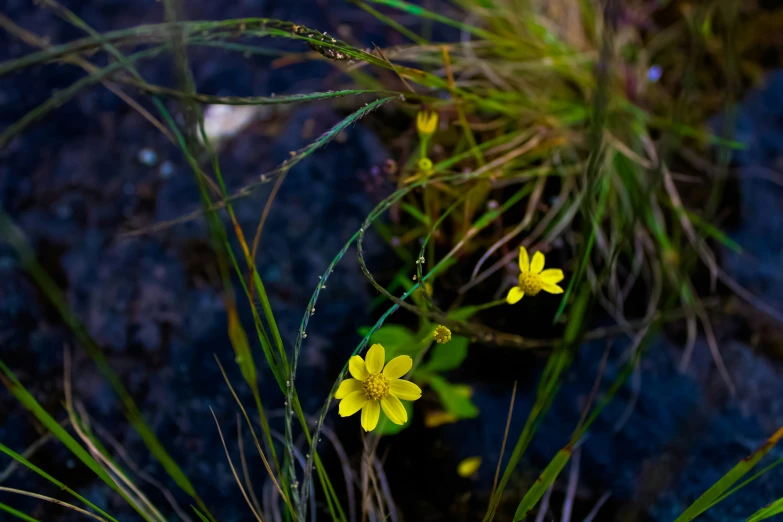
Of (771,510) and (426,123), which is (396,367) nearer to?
(426,123)

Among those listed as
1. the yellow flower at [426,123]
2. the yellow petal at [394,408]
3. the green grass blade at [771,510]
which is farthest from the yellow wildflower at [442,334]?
the green grass blade at [771,510]

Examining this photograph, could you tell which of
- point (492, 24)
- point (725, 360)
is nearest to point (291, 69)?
point (492, 24)

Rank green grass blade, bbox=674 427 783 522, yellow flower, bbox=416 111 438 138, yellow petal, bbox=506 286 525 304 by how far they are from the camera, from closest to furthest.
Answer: green grass blade, bbox=674 427 783 522
yellow petal, bbox=506 286 525 304
yellow flower, bbox=416 111 438 138

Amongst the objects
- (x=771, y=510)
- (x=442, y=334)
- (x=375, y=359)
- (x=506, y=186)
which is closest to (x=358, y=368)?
(x=375, y=359)

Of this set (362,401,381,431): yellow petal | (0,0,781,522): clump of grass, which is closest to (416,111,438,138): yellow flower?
(0,0,781,522): clump of grass

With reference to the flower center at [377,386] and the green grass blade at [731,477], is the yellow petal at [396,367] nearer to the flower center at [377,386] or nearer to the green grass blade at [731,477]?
the flower center at [377,386]

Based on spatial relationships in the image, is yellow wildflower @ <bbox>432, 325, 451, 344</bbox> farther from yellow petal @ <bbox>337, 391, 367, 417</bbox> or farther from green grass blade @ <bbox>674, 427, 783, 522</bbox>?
green grass blade @ <bbox>674, 427, 783, 522</bbox>
